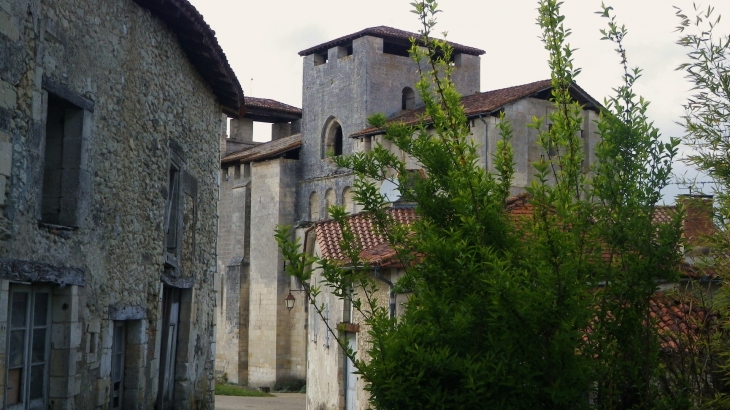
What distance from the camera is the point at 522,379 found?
546 centimetres

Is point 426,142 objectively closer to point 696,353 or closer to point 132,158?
point 696,353

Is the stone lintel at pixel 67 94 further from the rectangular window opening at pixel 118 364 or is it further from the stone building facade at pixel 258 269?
the stone building facade at pixel 258 269

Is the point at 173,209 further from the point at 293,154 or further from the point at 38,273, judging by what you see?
the point at 293,154

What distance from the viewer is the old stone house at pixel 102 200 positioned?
7355mm

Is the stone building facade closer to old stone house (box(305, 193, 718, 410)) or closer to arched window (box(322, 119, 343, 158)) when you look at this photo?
arched window (box(322, 119, 343, 158))

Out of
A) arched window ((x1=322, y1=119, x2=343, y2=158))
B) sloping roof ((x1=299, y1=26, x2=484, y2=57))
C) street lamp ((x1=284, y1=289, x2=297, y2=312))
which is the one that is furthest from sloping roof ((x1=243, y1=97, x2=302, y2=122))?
street lamp ((x1=284, y1=289, x2=297, y2=312))

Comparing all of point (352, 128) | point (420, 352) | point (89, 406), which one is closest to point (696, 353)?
point (420, 352)

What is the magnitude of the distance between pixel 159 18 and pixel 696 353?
271 inches

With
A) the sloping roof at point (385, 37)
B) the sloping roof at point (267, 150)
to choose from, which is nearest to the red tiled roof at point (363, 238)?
the sloping roof at point (385, 37)

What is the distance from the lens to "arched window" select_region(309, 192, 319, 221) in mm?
32309

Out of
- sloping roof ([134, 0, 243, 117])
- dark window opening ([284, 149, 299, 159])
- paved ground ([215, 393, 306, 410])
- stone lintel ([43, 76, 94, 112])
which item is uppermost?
dark window opening ([284, 149, 299, 159])

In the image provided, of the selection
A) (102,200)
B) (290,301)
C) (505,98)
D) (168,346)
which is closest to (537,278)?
(102,200)

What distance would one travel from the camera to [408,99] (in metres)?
32.6

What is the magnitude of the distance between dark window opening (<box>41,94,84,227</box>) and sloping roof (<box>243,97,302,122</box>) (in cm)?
2684
